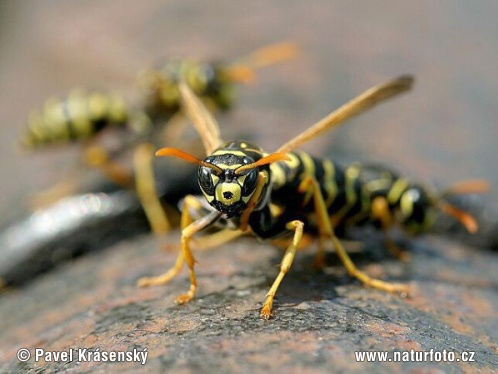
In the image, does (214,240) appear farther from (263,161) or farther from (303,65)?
(303,65)

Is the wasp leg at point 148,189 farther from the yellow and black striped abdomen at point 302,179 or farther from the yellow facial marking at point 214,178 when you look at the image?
the yellow facial marking at point 214,178

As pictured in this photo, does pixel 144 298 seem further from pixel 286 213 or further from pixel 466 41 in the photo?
pixel 466 41

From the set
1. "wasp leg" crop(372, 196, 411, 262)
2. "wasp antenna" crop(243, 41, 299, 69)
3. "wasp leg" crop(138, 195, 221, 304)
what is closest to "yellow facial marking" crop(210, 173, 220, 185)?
"wasp leg" crop(138, 195, 221, 304)

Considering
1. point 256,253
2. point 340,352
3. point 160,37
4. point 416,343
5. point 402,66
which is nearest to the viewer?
point 340,352

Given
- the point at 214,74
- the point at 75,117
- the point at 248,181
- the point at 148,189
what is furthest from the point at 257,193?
the point at 75,117

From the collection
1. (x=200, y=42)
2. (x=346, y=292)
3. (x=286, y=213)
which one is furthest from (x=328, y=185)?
(x=200, y=42)

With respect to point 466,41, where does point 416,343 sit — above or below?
below

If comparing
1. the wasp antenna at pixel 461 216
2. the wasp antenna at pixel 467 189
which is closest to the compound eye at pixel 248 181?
the wasp antenna at pixel 461 216
